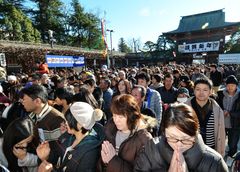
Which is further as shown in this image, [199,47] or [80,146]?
[199,47]

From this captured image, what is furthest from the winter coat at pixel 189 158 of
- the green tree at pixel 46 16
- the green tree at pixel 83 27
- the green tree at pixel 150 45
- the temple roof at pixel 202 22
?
the green tree at pixel 150 45

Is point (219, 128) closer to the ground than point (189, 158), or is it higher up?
closer to the ground

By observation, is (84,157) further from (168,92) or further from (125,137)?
(168,92)

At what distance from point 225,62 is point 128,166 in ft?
76.1

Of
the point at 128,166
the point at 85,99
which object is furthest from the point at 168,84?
the point at 128,166

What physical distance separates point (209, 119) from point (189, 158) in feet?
5.15

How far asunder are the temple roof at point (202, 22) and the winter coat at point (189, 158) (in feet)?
105

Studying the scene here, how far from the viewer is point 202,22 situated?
1374 inches

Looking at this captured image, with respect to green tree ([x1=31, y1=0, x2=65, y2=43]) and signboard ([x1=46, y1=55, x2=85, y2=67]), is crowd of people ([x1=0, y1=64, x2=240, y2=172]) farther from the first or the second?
green tree ([x1=31, y1=0, x2=65, y2=43])

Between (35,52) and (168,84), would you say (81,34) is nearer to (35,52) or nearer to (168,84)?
(35,52)

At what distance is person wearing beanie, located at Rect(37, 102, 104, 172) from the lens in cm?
190

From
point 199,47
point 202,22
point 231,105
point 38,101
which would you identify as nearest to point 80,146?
point 38,101

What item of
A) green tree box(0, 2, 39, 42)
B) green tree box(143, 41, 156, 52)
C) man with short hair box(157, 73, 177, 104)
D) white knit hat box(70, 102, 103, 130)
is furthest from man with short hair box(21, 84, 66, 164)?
green tree box(143, 41, 156, 52)

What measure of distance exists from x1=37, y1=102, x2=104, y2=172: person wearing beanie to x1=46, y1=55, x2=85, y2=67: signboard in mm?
11686
